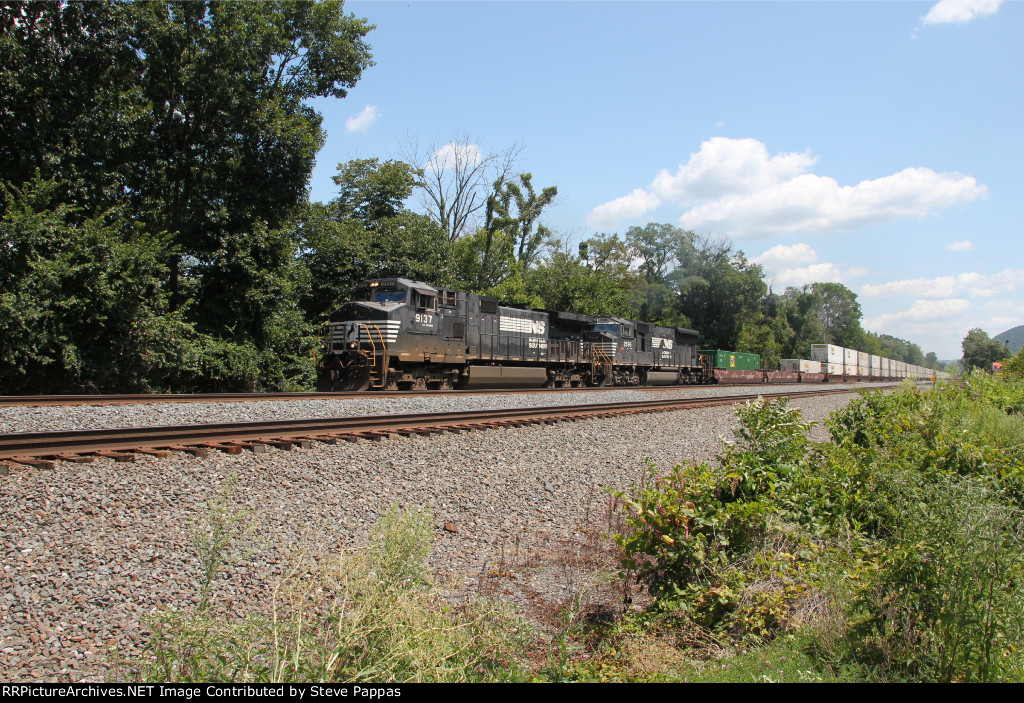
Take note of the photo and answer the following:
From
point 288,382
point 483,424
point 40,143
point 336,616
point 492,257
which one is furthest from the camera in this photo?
point 492,257

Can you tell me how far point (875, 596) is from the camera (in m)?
3.67

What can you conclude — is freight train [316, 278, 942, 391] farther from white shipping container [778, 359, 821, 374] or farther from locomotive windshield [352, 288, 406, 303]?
white shipping container [778, 359, 821, 374]

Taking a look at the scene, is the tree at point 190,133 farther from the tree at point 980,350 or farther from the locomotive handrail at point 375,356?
the tree at point 980,350

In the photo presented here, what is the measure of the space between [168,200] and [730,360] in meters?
32.1

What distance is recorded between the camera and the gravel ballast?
11.2 feet

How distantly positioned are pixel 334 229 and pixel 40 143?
38.9 ft

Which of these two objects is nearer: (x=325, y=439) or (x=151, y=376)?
(x=325, y=439)

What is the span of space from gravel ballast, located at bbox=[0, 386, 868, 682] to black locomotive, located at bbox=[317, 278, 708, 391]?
25.2 ft

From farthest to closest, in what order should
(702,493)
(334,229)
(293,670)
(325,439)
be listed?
(334,229) < (325,439) < (702,493) < (293,670)

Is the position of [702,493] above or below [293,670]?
above

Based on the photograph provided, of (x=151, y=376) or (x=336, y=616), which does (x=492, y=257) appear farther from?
(x=336, y=616)

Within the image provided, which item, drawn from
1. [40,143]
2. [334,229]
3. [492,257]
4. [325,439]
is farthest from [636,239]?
[325,439]

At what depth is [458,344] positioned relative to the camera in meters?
18.8

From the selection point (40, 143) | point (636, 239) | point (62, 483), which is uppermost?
point (636, 239)
